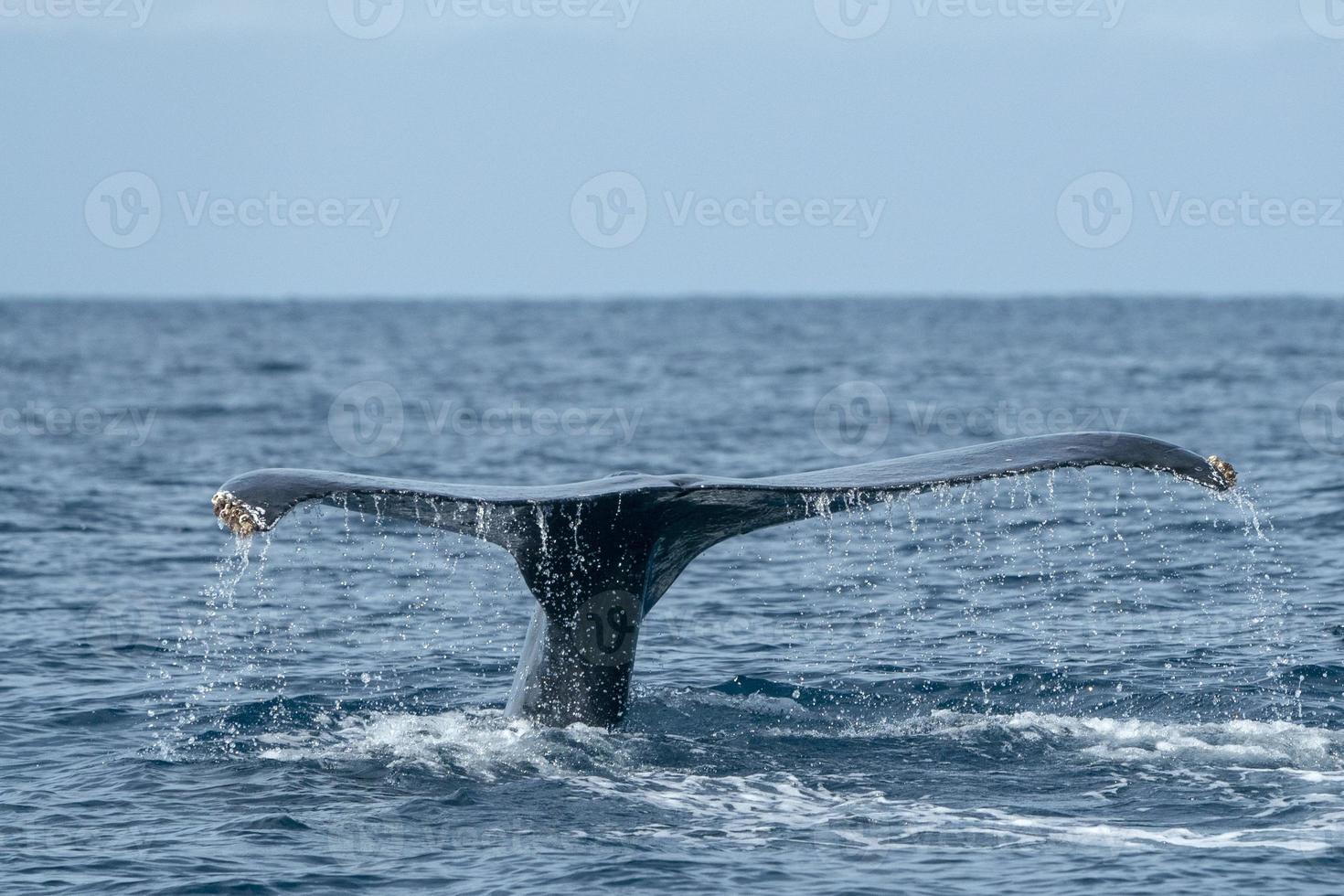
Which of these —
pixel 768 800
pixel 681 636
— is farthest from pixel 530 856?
pixel 681 636

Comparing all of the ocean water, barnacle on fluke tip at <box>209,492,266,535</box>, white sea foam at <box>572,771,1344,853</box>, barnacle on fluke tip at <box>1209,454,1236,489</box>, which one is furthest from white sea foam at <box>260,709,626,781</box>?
barnacle on fluke tip at <box>1209,454,1236,489</box>

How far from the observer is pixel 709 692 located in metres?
11.4

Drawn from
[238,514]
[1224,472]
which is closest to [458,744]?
[238,514]

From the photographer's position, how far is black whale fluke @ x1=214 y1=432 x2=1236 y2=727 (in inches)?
299

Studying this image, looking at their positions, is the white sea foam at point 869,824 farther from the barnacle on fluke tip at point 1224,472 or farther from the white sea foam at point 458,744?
the barnacle on fluke tip at point 1224,472

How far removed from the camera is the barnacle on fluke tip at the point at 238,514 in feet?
22.3

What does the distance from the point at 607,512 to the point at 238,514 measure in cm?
196

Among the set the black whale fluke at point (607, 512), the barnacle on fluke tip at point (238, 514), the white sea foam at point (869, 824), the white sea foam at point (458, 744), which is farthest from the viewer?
the white sea foam at point (458, 744)

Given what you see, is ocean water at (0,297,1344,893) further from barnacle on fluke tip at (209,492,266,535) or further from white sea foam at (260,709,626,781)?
barnacle on fluke tip at (209,492,266,535)

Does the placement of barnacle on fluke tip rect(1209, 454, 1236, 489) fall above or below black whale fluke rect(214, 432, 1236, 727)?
above

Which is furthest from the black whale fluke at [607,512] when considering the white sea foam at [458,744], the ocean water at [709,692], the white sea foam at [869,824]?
the white sea foam at [869,824]

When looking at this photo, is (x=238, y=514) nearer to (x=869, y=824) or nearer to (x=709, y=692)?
(x=869, y=824)

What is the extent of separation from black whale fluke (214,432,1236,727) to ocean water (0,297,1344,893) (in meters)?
0.32

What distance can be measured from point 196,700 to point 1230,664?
273 inches
